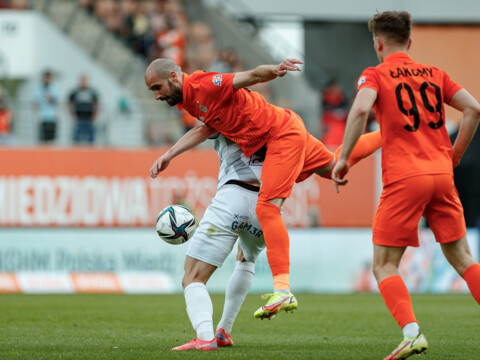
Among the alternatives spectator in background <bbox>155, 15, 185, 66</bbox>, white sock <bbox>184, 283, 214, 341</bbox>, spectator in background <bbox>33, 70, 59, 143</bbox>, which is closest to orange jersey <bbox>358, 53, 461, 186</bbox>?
white sock <bbox>184, 283, 214, 341</bbox>

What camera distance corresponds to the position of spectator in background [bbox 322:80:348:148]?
19.4 m

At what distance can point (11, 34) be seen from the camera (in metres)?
19.6

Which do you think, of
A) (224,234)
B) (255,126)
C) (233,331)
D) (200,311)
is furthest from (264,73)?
(233,331)

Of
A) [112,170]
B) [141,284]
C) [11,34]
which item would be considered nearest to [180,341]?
[141,284]

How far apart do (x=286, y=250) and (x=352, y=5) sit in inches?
736

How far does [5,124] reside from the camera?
1795cm

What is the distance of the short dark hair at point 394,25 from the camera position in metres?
5.83

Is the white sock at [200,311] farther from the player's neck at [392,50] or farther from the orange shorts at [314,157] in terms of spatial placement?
the player's neck at [392,50]

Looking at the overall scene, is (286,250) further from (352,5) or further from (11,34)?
(352,5)

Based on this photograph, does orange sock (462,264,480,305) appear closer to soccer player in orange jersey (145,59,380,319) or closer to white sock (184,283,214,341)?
soccer player in orange jersey (145,59,380,319)

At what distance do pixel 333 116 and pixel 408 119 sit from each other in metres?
14.0

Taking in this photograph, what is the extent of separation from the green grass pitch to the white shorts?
755 mm

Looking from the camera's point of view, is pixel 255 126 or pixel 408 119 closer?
pixel 408 119

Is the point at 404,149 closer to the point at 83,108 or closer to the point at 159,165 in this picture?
the point at 159,165
